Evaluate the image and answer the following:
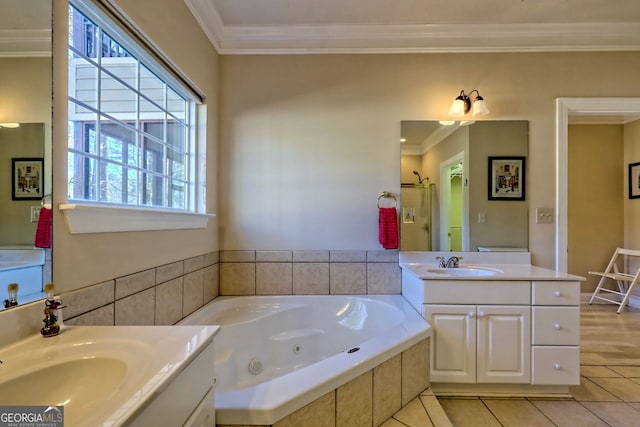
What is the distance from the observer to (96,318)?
1062mm

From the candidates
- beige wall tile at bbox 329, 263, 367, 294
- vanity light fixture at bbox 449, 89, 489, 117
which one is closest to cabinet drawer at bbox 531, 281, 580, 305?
beige wall tile at bbox 329, 263, 367, 294

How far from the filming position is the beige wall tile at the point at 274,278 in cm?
221

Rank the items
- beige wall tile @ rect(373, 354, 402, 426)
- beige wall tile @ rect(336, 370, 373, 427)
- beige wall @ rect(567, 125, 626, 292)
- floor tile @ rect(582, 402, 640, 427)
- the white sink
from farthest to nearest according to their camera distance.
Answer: beige wall @ rect(567, 125, 626, 292) → floor tile @ rect(582, 402, 640, 427) → beige wall tile @ rect(373, 354, 402, 426) → beige wall tile @ rect(336, 370, 373, 427) → the white sink

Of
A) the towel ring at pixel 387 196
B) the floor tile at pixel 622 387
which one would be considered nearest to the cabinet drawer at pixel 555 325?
the floor tile at pixel 622 387

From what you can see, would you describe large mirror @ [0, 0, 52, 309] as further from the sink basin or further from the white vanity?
the sink basin

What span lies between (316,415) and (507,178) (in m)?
2.11

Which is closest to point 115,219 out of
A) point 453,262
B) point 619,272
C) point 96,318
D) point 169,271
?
point 96,318

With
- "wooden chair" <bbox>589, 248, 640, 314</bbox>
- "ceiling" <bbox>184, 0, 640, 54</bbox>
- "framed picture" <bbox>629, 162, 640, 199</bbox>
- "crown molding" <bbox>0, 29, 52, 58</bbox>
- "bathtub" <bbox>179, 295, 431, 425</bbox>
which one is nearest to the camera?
"crown molding" <bbox>0, 29, 52, 58</bbox>

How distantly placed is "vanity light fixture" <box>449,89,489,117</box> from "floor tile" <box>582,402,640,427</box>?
194cm

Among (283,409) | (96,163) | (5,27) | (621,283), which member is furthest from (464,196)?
(621,283)

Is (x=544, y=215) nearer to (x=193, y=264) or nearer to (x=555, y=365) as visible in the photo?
(x=555, y=365)

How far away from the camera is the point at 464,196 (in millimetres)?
2209

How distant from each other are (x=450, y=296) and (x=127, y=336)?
161cm

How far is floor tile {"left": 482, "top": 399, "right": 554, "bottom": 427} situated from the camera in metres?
1.50
